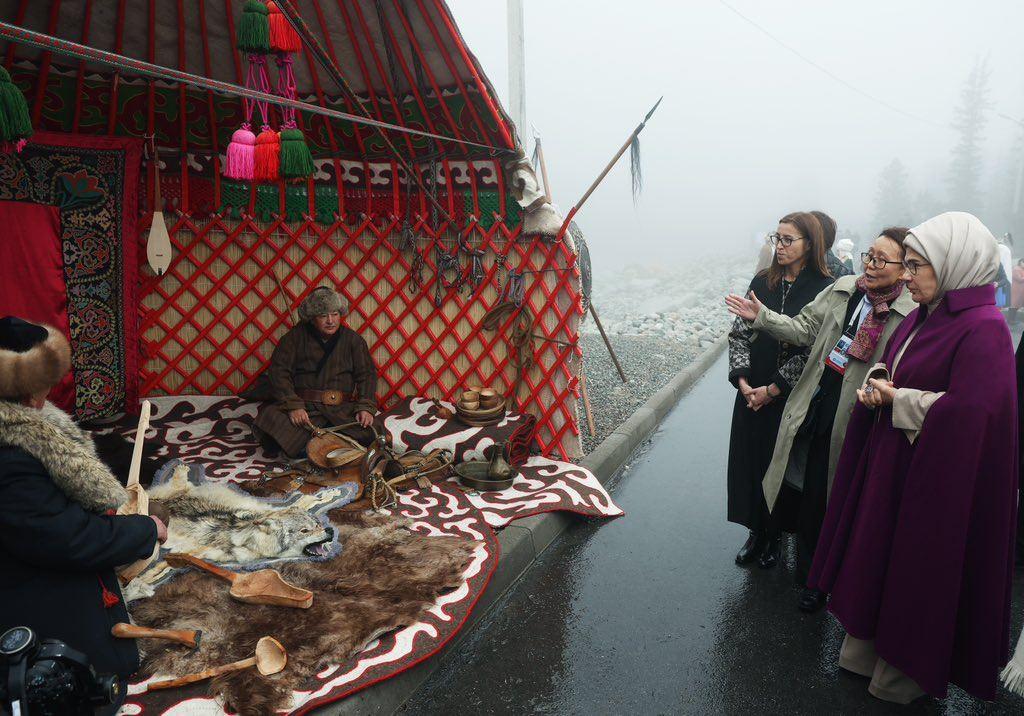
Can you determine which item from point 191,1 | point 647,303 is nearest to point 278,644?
point 191,1

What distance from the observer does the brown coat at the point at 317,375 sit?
144 inches

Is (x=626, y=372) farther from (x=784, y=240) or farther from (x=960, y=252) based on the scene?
(x=960, y=252)

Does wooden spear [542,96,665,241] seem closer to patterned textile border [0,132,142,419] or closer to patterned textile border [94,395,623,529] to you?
patterned textile border [94,395,623,529]

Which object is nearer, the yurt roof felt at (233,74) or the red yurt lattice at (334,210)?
the yurt roof felt at (233,74)

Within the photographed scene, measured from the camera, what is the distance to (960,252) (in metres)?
1.65

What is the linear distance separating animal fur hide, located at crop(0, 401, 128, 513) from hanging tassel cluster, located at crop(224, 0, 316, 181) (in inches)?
61.8

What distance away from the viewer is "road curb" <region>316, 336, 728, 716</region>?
180 centimetres

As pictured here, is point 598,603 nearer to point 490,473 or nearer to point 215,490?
point 490,473

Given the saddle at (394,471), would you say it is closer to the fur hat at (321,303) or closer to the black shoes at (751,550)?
the fur hat at (321,303)

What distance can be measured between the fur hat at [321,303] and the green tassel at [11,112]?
5.20 feet

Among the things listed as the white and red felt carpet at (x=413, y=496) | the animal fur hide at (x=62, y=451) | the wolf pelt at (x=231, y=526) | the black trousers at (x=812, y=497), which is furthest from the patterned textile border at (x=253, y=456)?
the animal fur hide at (x=62, y=451)

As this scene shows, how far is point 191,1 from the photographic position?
11.1ft

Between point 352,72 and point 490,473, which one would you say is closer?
point 490,473

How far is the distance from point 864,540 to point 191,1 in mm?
3765
